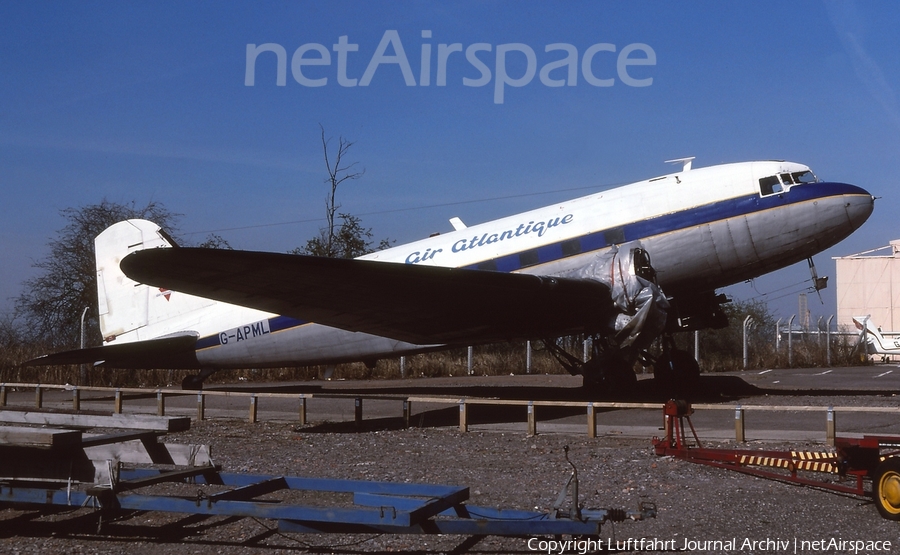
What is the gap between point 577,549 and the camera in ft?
17.4

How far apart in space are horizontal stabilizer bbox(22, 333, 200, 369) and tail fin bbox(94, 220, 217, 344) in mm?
351

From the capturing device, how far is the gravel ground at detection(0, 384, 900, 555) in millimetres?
5988

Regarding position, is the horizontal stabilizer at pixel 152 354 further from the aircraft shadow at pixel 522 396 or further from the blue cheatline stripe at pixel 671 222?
the blue cheatline stripe at pixel 671 222

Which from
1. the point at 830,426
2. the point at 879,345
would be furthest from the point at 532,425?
the point at 879,345

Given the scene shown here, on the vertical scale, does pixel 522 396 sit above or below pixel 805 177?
below

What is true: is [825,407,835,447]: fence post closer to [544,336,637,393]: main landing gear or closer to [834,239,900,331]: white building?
[544,336,637,393]: main landing gear

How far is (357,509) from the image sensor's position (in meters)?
5.34

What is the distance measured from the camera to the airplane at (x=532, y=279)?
12.4 metres

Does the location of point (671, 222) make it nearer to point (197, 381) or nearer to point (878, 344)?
point (197, 381)

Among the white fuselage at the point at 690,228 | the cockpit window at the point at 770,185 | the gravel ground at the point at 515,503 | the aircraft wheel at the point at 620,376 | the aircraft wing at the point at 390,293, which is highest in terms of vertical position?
the cockpit window at the point at 770,185

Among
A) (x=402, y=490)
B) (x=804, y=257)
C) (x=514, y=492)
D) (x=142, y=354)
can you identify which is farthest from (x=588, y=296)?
(x=142, y=354)

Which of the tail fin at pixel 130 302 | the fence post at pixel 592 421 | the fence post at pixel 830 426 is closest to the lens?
the fence post at pixel 830 426

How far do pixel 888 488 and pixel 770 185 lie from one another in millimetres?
9583

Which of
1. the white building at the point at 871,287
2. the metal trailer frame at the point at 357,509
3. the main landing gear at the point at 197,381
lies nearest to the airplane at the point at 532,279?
the main landing gear at the point at 197,381
